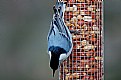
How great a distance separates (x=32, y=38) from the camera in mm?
7539

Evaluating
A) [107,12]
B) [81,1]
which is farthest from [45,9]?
[81,1]

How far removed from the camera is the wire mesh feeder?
3.77m

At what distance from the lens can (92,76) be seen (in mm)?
3791

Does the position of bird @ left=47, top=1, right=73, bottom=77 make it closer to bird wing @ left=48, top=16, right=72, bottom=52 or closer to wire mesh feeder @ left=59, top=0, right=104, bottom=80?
bird wing @ left=48, top=16, right=72, bottom=52

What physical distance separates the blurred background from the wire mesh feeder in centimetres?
328

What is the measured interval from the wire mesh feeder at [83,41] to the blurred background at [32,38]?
3.28 m

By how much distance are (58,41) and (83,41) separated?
23 cm

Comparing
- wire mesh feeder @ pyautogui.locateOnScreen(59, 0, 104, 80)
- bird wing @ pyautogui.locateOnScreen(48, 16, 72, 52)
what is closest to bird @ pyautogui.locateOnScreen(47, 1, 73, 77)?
bird wing @ pyautogui.locateOnScreen(48, 16, 72, 52)

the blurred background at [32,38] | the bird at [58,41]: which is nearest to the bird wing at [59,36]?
the bird at [58,41]

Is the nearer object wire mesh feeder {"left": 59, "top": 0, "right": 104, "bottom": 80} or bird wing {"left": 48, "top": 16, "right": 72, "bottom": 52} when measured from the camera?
bird wing {"left": 48, "top": 16, "right": 72, "bottom": 52}

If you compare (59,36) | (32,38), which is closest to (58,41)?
(59,36)

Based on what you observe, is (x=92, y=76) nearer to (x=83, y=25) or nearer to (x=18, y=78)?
(x=83, y=25)

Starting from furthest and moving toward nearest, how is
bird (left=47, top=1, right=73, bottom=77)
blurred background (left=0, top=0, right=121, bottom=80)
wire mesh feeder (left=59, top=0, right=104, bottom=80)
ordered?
1. blurred background (left=0, top=0, right=121, bottom=80)
2. wire mesh feeder (left=59, top=0, right=104, bottom=80)
3. bird (left=47, top=1, right=73, bottom=77)

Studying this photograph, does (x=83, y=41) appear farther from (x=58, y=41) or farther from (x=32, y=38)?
(x=32, y=38)
